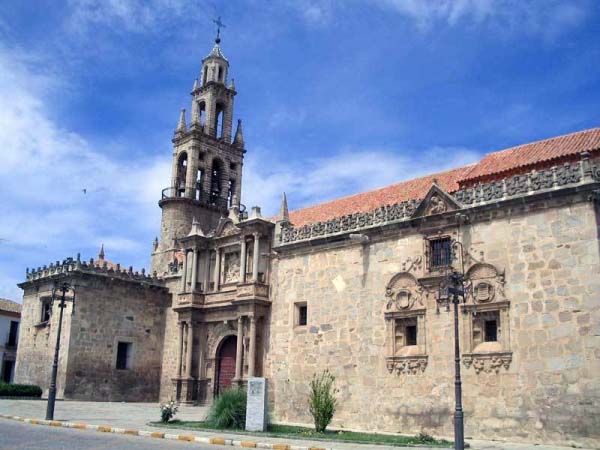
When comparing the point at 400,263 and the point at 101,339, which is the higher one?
the point at 400,263

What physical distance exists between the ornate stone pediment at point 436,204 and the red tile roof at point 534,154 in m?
1.84

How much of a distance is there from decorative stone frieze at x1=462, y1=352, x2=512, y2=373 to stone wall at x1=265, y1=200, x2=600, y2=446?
1.6 inches

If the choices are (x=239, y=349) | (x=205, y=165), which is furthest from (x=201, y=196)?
(x=239, y=349)

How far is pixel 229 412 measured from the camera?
65.9 feet

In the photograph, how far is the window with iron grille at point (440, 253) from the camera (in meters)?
20.9

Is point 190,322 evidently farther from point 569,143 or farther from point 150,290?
point 569,143

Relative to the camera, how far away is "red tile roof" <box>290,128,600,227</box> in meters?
21.0

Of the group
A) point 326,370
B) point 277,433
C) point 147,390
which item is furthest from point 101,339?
point 277,433

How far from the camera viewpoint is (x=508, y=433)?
1805 centimetres

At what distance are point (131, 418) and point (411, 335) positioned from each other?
10.2m

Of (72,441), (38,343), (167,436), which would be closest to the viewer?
(72,441)

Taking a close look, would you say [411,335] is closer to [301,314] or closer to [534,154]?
[301,314]

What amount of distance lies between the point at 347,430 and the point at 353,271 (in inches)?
224

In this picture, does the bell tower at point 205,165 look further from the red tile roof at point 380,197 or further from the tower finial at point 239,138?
the red tile roof at point 380,197
